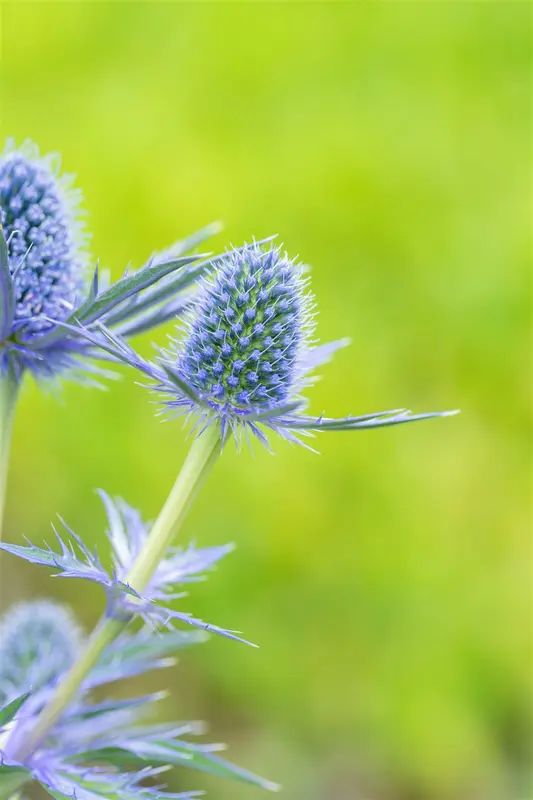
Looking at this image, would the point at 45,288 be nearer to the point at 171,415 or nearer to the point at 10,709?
the point at 171,415

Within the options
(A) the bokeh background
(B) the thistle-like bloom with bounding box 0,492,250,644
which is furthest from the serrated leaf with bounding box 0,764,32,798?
(A) the bokeh background

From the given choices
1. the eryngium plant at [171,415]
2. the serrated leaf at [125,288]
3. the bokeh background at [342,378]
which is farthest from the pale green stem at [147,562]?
the bokeh background at [342,378]

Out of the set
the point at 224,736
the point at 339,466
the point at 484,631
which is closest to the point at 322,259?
the point at 339,466

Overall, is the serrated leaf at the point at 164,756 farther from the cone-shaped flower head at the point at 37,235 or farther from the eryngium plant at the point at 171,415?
the cone-shaped flower head at the point at 37,235

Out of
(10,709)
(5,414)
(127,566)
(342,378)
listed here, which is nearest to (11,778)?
(10,709)

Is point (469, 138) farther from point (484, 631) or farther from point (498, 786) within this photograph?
point (498, 786)

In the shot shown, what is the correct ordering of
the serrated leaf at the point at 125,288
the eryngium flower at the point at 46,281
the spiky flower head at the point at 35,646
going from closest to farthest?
1. the serrated leaf at the point at 125,288
2. the eryngium flower at the point at 46,281
3. the spiky flower head at the point at 35,646
